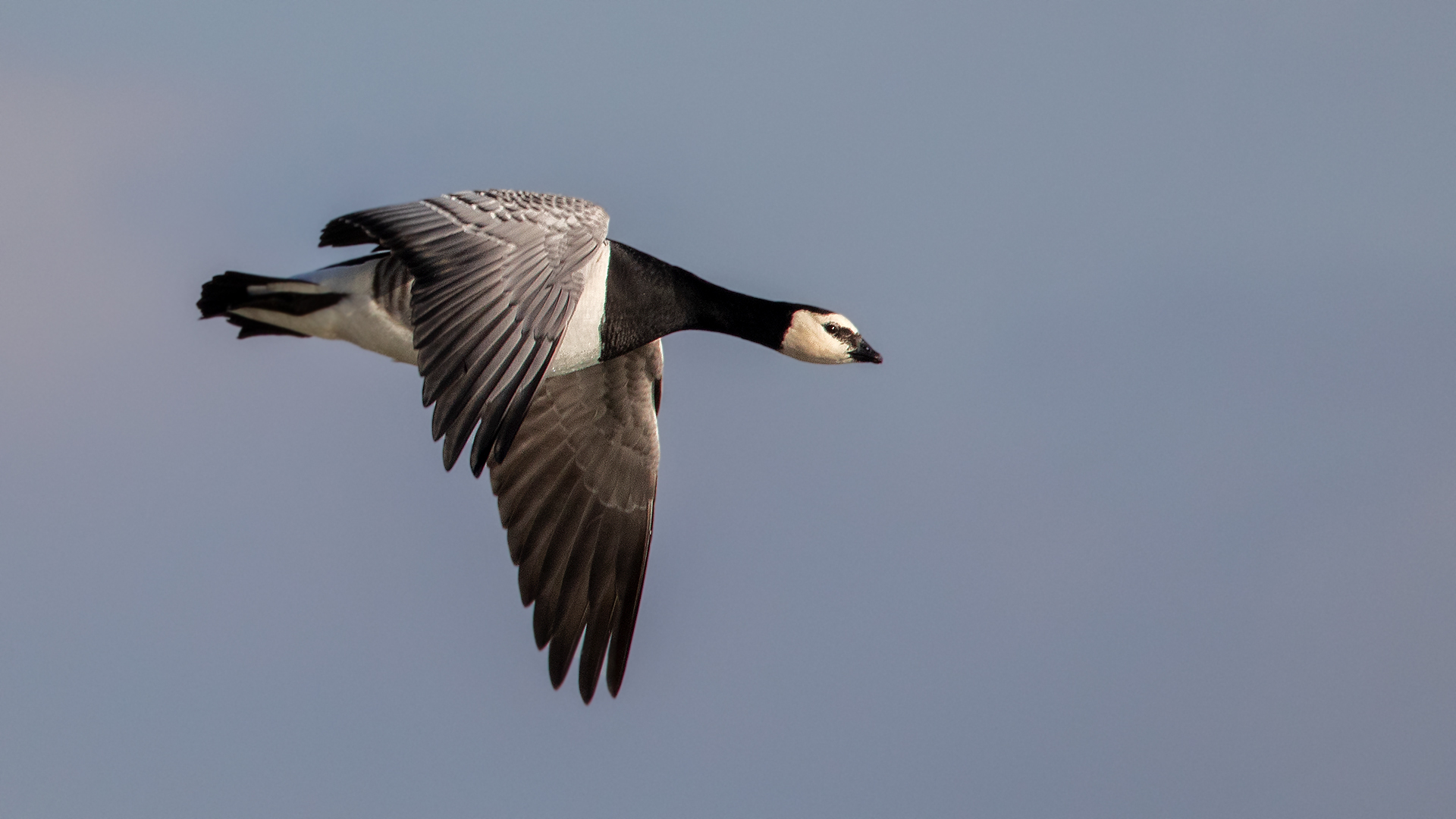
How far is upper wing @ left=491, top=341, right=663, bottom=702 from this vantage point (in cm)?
1179

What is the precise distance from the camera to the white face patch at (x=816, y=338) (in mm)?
11797

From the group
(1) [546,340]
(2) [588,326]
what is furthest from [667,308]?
(1) [546,340]

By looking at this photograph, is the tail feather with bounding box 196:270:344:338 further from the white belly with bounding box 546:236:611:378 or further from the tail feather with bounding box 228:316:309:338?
the white belly with bounding box 546:236:611:378

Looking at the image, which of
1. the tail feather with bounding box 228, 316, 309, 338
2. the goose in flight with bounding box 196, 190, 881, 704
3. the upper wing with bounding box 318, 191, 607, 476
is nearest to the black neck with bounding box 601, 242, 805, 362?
the goose in flight with bounding box 196, 190, 881, 704

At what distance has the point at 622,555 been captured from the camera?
12156 millimetres

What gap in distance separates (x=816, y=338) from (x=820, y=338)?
0.03m

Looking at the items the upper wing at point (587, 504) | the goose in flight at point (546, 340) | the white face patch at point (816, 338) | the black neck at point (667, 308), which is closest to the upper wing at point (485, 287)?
the goose in flight at point (546, 340)

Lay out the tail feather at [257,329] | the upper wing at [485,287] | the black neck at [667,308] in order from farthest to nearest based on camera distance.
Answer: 1. the tail feather at [257,329]
2. the black neck at [667,308]
3. the upper wing at [485,287]

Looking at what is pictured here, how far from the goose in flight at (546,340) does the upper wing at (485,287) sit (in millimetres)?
10

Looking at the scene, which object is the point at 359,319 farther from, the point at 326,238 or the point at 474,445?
the point at 474,445

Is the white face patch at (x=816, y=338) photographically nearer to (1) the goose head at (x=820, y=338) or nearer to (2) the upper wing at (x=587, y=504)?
(1) the goose head at (x=820, y=338)

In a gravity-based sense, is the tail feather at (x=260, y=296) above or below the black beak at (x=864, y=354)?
below

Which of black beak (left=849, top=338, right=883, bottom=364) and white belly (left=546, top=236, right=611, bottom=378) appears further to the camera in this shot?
black beak (left=849, top=338, right=883, bottom=364)

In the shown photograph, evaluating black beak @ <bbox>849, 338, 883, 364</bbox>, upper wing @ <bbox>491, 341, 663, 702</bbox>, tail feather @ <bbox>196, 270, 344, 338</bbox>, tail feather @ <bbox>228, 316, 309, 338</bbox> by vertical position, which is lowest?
upper wing @ <bbox>491, 341, 663, 702</bbox>
